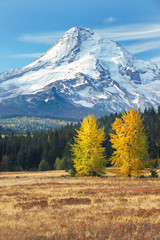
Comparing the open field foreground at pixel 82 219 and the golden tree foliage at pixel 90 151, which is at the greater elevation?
the golden tree foliage at pixel 90 151

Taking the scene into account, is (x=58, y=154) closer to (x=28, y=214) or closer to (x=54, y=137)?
(x=54, y=137)

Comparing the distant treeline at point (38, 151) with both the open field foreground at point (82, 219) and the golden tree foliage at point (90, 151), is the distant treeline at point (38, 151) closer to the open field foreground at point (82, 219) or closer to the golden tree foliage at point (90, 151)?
the golden tree foliage at point (90, 151)

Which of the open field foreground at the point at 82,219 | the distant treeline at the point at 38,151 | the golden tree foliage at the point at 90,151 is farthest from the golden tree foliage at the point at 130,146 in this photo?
the distant treeline at the point at 38,151

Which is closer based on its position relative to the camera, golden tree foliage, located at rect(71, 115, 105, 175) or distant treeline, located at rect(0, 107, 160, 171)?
Result: golden tree foliage, located at rect(71, 115, 105, 175)

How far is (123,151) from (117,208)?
26.2 m

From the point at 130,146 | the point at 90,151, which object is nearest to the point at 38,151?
the point at 90,151

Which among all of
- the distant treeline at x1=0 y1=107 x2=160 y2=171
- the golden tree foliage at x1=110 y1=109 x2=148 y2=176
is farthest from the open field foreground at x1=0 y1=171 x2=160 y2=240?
the distant treeline at x1=0 y1=107 x2=160 y2=171

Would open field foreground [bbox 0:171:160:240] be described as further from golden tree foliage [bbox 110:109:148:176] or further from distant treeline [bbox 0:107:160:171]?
distant treeline [bbox 0:107:160:171]

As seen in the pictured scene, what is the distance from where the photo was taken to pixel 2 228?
1412 cm

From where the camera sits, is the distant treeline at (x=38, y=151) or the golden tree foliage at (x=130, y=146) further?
the distant treeline at (x=38, y=151)

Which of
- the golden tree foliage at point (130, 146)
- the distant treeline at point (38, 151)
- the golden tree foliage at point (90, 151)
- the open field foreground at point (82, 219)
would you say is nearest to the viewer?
the open field foreground at point (82, 219)

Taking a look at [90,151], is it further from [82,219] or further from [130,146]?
[82,219]

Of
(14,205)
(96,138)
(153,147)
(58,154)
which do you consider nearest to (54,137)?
(58,154)

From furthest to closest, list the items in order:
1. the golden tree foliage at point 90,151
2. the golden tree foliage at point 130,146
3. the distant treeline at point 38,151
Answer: the distant treeline at point 38,151 → the golden tree foliage at point 90,151 → the golden tree foliage at point 130,146
